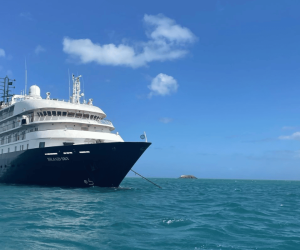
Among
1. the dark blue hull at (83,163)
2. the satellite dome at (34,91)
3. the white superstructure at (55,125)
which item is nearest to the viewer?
the dark blue hull at (83,163)

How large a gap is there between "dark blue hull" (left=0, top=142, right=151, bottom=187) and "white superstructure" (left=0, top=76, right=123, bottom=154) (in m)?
1.71

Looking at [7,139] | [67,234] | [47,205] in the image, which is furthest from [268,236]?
[7,139]

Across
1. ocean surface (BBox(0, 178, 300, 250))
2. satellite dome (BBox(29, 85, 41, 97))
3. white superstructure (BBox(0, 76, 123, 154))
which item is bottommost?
ocean surface (BBox(0, 178, 300, 250))

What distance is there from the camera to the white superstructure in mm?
27500

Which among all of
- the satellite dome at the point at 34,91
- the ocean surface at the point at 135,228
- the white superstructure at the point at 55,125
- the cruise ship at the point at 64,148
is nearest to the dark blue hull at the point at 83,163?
the cruise ship at the point at 64,148

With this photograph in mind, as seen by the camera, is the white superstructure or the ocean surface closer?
the ocean surface

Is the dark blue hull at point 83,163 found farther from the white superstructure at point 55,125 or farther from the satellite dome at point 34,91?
the satellite dome at point 34,91

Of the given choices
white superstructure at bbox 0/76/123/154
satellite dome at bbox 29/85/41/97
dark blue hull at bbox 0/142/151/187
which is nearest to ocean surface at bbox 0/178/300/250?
dark blue hull at bbox 0/142/151/187

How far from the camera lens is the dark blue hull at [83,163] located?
2481cm

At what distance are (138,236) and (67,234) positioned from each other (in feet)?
8.09

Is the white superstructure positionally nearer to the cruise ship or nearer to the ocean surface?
the cruise ship

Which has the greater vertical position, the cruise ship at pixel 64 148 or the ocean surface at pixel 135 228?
the cruise ship at pixel 64 148

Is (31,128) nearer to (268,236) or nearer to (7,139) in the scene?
(7,139)

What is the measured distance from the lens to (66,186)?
26.5 meters
